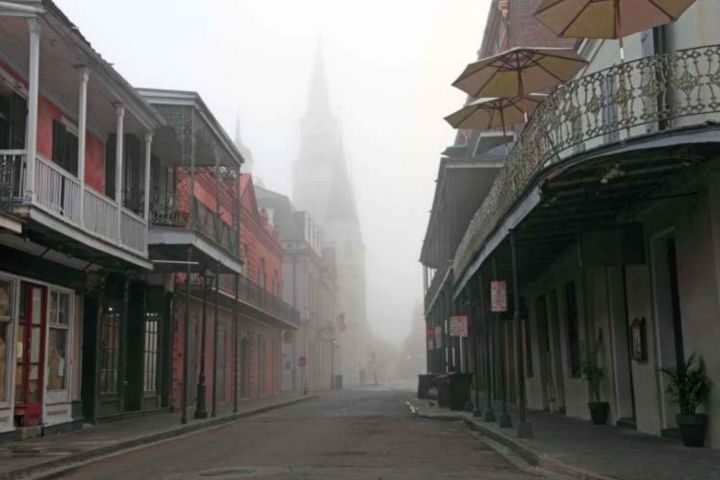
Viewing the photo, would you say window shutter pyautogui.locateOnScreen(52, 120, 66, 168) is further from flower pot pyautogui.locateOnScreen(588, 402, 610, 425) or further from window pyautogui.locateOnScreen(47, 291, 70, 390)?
flower pot pyautogui.locateOnScreen(588, 402, 610, 425)

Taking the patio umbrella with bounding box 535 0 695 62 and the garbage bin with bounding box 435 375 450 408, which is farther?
the garbage bin with bounding box 435 375 450 408

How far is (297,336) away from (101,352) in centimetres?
3955

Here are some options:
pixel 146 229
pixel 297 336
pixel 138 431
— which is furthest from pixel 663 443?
pixel 297 336

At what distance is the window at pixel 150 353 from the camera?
71.1ft

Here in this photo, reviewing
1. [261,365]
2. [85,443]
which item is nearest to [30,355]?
[85,443]

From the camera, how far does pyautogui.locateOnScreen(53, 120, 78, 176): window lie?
16.3 meters

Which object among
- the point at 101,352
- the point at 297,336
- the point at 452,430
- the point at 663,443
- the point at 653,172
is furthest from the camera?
the point at 297,336

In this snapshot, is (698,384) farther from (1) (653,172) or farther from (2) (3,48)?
(2) (3,48)

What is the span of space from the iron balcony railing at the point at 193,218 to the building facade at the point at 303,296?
95.9 feet

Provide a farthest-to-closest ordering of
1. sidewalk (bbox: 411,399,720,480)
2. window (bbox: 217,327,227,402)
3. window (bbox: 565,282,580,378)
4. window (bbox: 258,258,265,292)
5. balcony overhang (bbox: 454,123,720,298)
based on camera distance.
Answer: window (bbox: 258,258,265,292) < window (bbox: 217,327,227,402) < window (bbox: 565,282,580,378) < balcony overhang (bbox: 454,123,720,298) < sidewalk (bbox: 411,399,720,480)

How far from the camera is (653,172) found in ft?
35.6

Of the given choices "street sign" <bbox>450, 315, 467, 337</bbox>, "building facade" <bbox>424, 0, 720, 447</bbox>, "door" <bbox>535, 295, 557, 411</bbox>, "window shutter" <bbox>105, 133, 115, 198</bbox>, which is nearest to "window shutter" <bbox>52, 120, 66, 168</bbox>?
"window shutter" <bbox>105, 133, 115, 198</bbox>

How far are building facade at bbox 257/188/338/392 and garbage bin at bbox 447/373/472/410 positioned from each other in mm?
29390

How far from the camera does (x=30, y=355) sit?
15.2m
